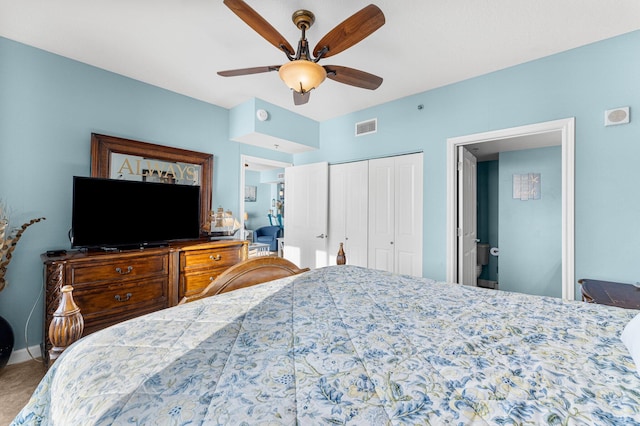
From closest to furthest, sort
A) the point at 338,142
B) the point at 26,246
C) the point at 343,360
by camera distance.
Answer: the point at 343,360 < the point at 26,246 < the point at 338,142

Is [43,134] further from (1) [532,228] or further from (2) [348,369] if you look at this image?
(1) [532,228]

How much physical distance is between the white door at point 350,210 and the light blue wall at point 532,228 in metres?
2.05

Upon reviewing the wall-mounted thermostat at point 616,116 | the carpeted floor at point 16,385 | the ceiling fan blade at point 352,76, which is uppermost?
the ceiling fan blade at point 352,76

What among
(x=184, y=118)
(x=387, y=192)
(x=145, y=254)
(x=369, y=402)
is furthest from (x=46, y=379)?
(x=387, y=192)

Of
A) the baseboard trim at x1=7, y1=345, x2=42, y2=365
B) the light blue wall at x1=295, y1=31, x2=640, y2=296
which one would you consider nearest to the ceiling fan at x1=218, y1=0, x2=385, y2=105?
the light blue wall at x1=295, y1=31, x2=640, y2=296

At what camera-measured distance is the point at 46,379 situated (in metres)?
0.87

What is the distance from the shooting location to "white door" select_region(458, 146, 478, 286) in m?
3.02

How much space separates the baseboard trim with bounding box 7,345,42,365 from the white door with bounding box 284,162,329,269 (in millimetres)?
2869

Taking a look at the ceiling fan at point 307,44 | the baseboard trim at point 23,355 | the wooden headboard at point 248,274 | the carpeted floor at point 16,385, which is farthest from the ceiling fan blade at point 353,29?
the baseboard trim at point 23,355

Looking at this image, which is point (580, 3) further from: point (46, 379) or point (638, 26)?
point (46, 379)

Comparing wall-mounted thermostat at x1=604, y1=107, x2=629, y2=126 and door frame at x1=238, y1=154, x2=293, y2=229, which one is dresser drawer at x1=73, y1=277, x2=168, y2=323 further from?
wall-mounted thermostat at x1=604, y1=107, x2=629, y2=126

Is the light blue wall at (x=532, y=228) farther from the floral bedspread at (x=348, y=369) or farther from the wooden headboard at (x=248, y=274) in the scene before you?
the wooden headboard at (x=248, y=274)

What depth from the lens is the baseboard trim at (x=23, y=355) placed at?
2244 mm

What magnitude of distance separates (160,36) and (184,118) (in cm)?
119
